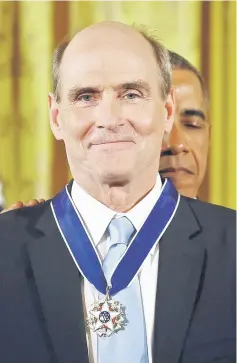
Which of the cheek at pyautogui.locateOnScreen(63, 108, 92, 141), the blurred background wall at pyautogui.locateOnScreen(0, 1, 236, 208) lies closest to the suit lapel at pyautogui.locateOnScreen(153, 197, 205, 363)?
the blurred background wall at pyautogui.locateOnScreen(0, 1, 236, 208)

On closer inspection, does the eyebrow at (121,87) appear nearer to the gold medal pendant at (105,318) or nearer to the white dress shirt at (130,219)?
the white dress shirt at (130,219)

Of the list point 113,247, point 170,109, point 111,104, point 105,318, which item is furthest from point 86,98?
point 105,318

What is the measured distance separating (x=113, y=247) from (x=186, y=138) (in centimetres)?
26

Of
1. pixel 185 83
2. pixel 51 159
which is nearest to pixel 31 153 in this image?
pixel 51 159

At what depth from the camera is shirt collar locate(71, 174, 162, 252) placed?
97 cm

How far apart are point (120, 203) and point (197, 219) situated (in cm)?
14

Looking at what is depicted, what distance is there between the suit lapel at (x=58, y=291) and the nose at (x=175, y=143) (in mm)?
251

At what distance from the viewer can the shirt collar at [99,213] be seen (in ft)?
3.18

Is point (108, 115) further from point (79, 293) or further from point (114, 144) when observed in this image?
point (79, 293)

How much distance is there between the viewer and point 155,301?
3.14 feet

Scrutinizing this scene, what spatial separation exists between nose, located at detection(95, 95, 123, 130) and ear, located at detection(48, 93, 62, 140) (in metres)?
0.09

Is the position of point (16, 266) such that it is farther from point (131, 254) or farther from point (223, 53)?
point (223, 53)

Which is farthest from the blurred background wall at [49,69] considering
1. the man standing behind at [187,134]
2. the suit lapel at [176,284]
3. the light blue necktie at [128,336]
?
the light blue necktie at [128,336]

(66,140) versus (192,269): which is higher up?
(66,140)
